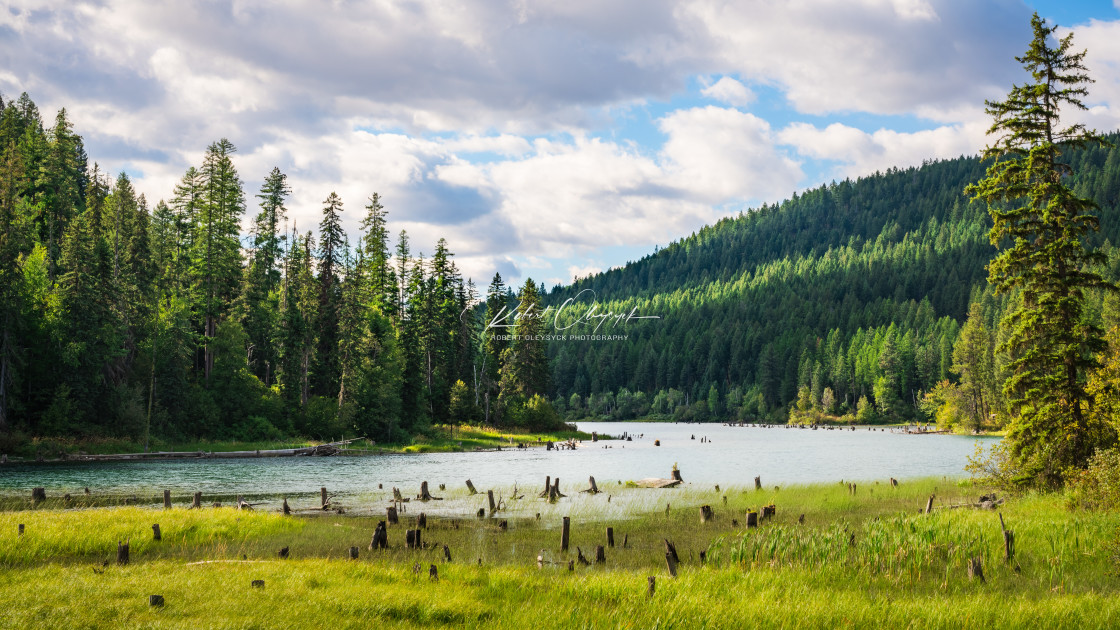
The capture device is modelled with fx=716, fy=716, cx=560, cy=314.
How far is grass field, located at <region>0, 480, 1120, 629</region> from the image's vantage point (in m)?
13.4

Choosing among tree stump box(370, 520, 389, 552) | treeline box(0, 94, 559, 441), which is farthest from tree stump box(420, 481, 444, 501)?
treeline box(0, 94, 559, 441)

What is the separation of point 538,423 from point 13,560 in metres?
79.9

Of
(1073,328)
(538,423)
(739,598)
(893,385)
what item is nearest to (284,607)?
(739,598)

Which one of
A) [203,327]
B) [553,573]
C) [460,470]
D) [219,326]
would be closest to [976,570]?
[553,573]

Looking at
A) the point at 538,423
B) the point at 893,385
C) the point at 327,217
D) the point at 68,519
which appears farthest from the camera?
the point at 893,385

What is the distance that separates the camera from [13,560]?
1783cm

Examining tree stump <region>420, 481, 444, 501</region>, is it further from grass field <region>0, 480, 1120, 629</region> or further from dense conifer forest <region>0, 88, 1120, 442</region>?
dense conifer forest <region>0, 88, 1120, 442</region>

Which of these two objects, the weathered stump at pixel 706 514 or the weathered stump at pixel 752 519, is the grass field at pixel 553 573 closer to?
the weathered stump at pixel 706 514

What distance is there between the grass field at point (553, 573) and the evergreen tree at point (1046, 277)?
2856 mm

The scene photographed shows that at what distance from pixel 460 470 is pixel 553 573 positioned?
117 ft

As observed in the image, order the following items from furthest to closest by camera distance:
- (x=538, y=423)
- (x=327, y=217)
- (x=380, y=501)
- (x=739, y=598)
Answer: (x=538, y=423)
(x=327, y=217)
(x=380, y=501)
(x=739, y=598)

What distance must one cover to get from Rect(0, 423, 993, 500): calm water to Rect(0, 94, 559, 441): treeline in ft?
31.6

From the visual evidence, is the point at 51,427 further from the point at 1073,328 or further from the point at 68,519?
the point at 1073,328

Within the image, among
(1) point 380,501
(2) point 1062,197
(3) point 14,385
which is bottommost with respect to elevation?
(1) point 380,501
